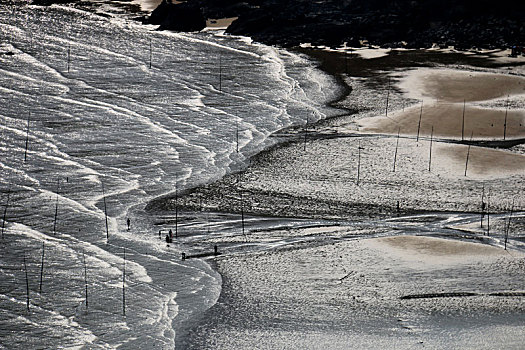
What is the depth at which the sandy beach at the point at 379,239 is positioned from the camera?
2045cm

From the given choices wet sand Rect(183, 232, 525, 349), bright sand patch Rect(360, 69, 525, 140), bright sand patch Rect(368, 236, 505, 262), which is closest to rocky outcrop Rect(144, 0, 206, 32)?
bright sand patch Rect(360, 69, 525, 140)

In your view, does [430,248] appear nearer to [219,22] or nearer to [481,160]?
[481,160]

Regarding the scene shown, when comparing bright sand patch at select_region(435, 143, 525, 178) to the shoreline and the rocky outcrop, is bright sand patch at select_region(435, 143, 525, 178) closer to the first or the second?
the shoreline

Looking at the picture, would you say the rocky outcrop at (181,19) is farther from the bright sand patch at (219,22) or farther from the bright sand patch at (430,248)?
the bright sand patch at (430,248)

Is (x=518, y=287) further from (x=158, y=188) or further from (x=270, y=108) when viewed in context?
(x=270, y=108)

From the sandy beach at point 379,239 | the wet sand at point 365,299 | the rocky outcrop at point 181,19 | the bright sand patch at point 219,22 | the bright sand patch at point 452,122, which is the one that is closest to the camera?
the wet sand at point 365,299

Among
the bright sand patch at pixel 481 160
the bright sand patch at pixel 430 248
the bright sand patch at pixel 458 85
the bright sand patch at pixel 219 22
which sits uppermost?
the bright sand patch at pixel 219 22

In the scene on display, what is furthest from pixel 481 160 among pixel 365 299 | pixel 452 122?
pixel 365 299

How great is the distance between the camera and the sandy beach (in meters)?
20.5

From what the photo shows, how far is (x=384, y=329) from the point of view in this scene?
20359mm

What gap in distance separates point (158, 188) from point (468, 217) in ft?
34.9

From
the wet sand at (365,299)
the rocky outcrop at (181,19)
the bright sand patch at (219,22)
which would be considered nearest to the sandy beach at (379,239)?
the wet sand at (365,299)

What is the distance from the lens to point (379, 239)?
84.7 ft

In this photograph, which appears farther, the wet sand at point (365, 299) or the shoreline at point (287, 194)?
the shoreline at point (287, 194)
